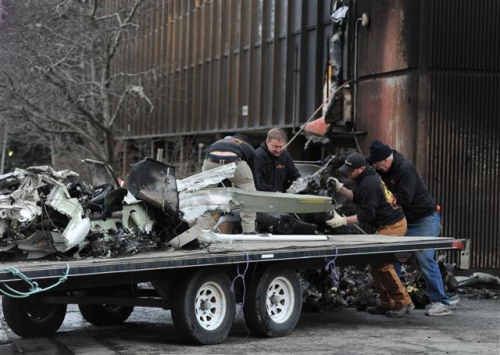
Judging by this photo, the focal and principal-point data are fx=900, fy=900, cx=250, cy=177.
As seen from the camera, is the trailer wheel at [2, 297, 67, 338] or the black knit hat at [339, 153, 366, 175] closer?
the trailer wheel at [2, 297, 67, 338]

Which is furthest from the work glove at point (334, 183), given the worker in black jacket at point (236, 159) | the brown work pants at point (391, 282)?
the worker in black jacket at point (236, 159)

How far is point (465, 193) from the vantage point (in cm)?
1416

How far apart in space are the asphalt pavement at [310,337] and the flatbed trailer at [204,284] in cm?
19

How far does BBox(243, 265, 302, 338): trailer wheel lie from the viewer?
8.85 m

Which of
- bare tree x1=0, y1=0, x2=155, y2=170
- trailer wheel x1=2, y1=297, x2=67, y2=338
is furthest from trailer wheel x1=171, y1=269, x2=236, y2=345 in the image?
bare tree x1=0, y1=0, x2=155, y2=170

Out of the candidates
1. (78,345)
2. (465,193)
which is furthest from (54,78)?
(78,345)

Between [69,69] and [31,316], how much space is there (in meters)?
15.8

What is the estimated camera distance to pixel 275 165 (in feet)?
36.9

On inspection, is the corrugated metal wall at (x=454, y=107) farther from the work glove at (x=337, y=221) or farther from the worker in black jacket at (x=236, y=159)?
the worker in black jacket at (x=236, y=159)

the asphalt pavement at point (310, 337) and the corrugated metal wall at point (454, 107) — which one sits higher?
the corrugated metal wall at point (454, 107)

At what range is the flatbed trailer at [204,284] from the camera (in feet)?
24.8

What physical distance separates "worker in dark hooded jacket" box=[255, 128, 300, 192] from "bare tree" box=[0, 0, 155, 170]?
25.6 feet

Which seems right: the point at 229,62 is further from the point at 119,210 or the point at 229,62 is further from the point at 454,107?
the point at 119,210

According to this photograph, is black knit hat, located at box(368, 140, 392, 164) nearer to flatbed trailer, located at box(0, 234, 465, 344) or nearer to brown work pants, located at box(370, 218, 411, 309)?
brown work pants, located at box(370, 218, 411, 309)
